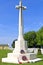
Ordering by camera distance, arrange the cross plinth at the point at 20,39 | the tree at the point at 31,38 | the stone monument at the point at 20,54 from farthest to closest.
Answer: the tree at the point at 31,38 → the cross plinth at the point at 20,39 → the stone monument at the point at 20,54

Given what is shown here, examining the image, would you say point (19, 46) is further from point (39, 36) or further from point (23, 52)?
point (39, 36)

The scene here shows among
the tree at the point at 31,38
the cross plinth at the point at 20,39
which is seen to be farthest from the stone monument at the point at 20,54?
the tree at the point at 31,38

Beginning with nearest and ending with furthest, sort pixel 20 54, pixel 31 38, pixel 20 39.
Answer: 1. pixel 20 54
2. pixel 20 39
3. pixel 31 38

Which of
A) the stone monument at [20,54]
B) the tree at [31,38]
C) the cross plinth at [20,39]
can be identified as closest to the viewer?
the stone monument at [20,54]

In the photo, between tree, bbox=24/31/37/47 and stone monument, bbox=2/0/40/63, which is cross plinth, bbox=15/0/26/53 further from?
tree, bbox=24/31/37/47

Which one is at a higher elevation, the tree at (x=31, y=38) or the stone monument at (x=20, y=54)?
the tree at (x=31, y=38)

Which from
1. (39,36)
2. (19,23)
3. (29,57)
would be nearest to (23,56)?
(29,57)

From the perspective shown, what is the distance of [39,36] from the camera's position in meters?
50.5

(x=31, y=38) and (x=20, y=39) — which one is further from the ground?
(x=31, y=38)

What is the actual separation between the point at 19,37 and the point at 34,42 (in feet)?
134

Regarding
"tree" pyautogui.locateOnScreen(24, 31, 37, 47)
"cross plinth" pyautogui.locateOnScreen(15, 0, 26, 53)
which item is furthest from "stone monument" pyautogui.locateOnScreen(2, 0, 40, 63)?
"tree" pyautogui.locateOnScreen(24, 31, 37, 47)

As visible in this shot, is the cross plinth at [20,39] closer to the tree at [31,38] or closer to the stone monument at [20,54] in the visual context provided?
the stone monument at [20,54]

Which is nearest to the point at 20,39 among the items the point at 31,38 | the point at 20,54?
the point at 20,54

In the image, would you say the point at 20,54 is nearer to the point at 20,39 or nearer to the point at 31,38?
the point at 20,39
